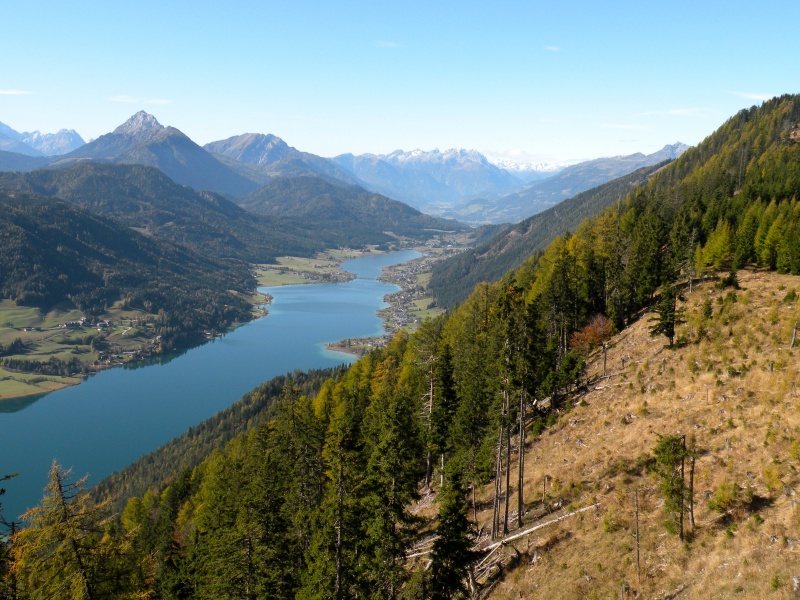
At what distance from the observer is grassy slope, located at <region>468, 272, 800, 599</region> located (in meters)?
20.7

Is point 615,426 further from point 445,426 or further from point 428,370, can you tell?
point 428,370

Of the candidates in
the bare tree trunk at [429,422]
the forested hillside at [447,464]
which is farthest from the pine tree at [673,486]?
the bare tree trunk at [429,422]

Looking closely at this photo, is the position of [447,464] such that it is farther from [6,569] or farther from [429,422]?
[6,569]

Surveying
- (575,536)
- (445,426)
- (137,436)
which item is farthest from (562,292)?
(137,436)

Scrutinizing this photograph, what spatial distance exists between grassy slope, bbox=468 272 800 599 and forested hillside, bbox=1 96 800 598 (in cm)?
27

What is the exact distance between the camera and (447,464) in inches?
1630

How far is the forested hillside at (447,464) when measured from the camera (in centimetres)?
2366

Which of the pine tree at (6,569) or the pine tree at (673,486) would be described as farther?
the pine tree at (673,486)

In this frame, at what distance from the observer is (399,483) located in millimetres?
28469

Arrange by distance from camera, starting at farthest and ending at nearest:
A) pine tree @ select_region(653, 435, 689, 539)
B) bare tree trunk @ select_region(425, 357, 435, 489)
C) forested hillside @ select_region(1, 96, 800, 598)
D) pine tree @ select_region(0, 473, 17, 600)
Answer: bare tree trunk @ select_region(425, 357, 435, 489), forested hillside @ select_region(1, 96, 800, 598), pine tree @ select_region(653, 435, 689, 539), pine tree @ select_region(0, 473, 17, 600)

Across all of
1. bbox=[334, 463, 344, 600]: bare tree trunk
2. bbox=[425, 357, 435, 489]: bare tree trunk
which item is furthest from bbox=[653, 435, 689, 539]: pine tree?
bbox=[425, 357, 435, 489]: bare tree trunk

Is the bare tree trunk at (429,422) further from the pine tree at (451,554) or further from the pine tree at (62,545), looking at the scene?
the pine tree at (62,545)

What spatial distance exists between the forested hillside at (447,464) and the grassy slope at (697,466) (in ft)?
0.90

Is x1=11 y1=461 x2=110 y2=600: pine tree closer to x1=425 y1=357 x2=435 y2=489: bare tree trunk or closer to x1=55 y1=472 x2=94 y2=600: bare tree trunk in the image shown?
x1=55 y1=472 x2=94 y2=600: bare tree trunk
